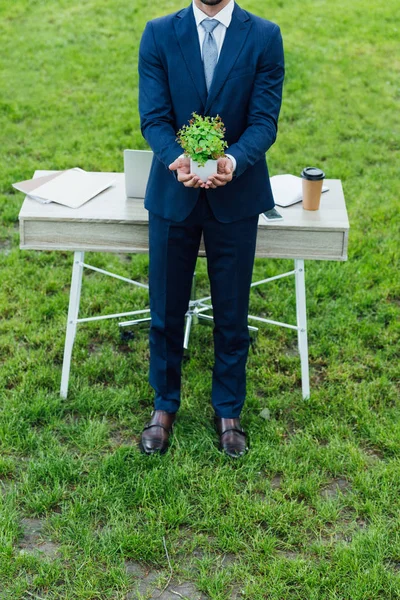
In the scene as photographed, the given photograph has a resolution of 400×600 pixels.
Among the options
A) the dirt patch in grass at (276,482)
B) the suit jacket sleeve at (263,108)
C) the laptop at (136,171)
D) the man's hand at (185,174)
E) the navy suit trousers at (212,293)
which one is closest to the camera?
the man's hand at (185,174)

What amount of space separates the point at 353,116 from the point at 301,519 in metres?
4.94

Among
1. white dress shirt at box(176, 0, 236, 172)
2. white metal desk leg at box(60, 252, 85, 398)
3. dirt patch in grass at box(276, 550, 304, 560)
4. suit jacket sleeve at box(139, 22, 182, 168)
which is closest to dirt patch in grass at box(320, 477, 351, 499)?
dirt patch in grass at box(276, 550, 304, 560)

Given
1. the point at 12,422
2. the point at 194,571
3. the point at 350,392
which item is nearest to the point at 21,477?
the point at 12,422

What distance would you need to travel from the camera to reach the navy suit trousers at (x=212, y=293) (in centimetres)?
347

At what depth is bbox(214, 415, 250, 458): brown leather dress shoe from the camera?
374cm

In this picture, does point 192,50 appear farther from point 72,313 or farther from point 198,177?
point 72,313

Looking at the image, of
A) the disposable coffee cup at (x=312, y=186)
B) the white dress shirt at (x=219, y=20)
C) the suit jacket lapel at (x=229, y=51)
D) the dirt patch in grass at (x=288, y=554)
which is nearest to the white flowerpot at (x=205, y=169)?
the suit jacket lapel at (x=229, y=51)

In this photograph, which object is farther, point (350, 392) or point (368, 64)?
point (368, 64)

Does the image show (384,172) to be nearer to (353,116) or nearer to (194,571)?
(353,116)

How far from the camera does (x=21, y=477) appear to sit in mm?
3609

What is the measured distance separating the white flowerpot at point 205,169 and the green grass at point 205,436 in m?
1.32

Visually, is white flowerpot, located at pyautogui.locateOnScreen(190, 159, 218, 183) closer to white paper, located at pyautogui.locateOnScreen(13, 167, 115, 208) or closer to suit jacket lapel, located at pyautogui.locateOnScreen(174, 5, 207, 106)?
suit jacket lapel, located at pyautogui.locateOnScreen(174, 5, 207, 106)

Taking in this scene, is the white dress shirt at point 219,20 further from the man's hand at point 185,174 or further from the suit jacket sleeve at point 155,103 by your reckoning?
the man's hand at point 185,174

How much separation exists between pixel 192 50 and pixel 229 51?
0.15 metres
